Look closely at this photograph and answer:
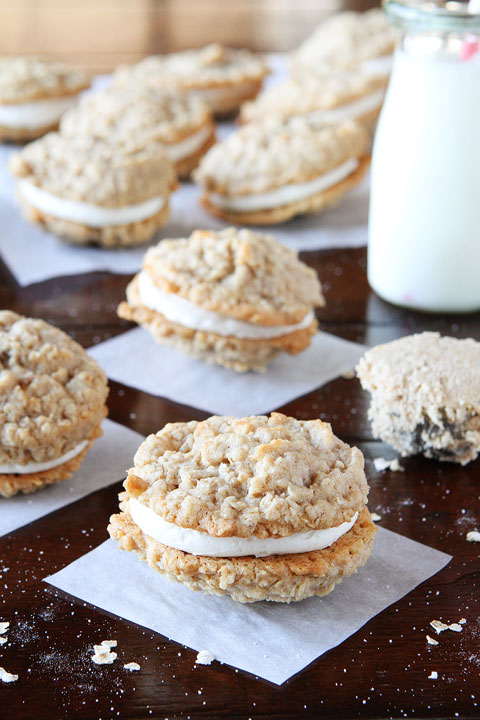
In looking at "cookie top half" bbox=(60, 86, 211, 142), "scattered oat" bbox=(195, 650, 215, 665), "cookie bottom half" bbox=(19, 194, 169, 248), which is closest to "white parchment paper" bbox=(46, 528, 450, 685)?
"scattered oat" bbox=(195, 650, 215, 665)

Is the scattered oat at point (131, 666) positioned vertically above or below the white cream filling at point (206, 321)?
below

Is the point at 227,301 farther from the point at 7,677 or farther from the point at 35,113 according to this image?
the point at 35,113

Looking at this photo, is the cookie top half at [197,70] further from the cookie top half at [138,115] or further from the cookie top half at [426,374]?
the cookie top half at [426,374]

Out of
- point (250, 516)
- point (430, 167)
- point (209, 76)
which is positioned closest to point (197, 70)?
point (209, 76)

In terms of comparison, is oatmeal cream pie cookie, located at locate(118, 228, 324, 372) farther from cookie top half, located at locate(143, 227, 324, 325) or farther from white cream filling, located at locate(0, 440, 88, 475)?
white cream filling, located at locate(0, 440, 88, 475)

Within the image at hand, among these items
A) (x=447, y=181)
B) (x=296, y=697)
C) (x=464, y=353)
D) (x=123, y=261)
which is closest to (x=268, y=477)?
(x=296, y=697)

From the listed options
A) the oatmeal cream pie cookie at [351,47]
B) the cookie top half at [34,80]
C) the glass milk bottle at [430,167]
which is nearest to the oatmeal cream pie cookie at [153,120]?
the cookie top half at [34,80]

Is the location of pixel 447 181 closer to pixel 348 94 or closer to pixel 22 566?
pixel 348 94
